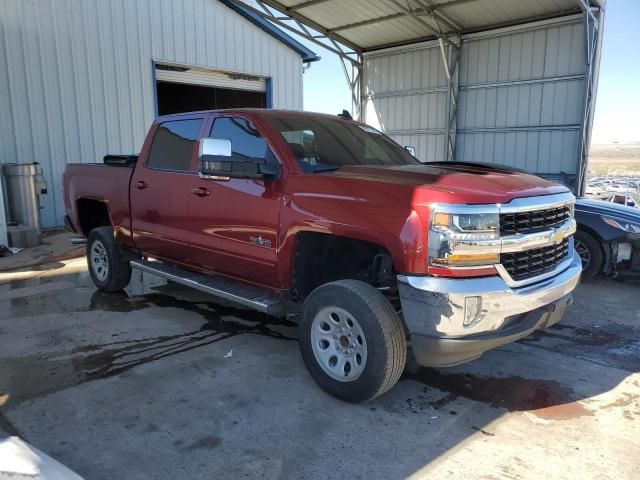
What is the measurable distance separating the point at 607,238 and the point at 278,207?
4.58 meters

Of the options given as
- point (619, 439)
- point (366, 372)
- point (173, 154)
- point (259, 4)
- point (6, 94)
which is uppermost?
point (259, 4)

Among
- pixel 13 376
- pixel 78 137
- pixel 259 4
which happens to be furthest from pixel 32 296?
pixel 259 4

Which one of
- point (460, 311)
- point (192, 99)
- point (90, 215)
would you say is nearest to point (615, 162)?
point (192, 99)

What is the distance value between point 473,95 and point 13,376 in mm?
14456

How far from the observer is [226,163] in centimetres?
386

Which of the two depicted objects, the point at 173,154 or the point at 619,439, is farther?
the point at 173,154

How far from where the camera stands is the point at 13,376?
3.88m

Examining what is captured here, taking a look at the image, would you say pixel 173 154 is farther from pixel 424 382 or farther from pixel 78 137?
pixel 78 137

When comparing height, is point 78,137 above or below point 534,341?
above

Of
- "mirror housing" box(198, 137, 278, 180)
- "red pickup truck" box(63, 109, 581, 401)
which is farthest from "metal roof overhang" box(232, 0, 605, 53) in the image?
"mirror housing" box(198, 137, 278, 180)

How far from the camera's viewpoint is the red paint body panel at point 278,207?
3.16 m

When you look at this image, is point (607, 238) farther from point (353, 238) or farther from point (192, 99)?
point (192, 99)

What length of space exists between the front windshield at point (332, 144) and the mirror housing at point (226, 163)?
0.95ft

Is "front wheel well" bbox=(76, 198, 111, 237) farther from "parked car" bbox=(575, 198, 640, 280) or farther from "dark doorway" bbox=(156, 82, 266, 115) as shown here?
"dark doorway" bbox=(156, 82, 266, 115)
